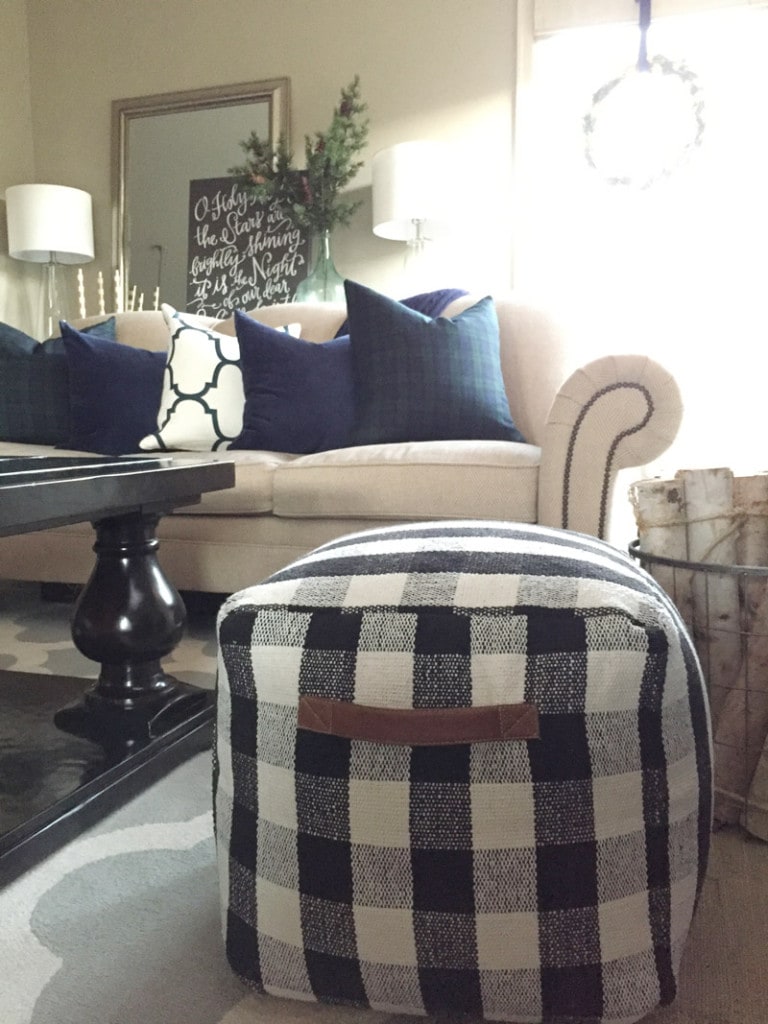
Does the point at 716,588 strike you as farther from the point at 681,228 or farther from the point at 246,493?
the point at 681,228

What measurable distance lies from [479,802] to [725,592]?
0.61 meters

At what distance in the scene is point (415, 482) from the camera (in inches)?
72.7

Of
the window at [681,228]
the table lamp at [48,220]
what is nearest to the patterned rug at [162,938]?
the window at [681,228]

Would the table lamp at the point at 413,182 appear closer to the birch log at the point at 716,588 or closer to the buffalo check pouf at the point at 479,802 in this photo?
the birch log at the point at 716,588

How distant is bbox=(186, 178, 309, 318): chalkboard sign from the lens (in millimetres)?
3510

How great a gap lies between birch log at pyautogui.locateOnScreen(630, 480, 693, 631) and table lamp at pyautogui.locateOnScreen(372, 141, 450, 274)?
2080 mm

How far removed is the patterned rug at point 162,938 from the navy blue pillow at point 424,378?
119 cm

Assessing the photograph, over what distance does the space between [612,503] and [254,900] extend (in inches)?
47.5

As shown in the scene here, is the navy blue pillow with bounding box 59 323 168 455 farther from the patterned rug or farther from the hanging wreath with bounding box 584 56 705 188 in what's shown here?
the hanging wreath with bounding box 584 56 705 188

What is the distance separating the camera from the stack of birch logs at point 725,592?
1.09 meters

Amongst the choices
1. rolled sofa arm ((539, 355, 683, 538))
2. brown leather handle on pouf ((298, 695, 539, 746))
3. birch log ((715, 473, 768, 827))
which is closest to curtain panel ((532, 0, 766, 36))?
rolled sofa arm ((539, 355, 683, 538))

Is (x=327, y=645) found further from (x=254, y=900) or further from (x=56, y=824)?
(x=56, y=824)

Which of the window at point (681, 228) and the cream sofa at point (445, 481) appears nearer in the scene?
the cream sofa at point (445, 481)

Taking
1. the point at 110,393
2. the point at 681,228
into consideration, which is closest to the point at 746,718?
the point at 110,393
